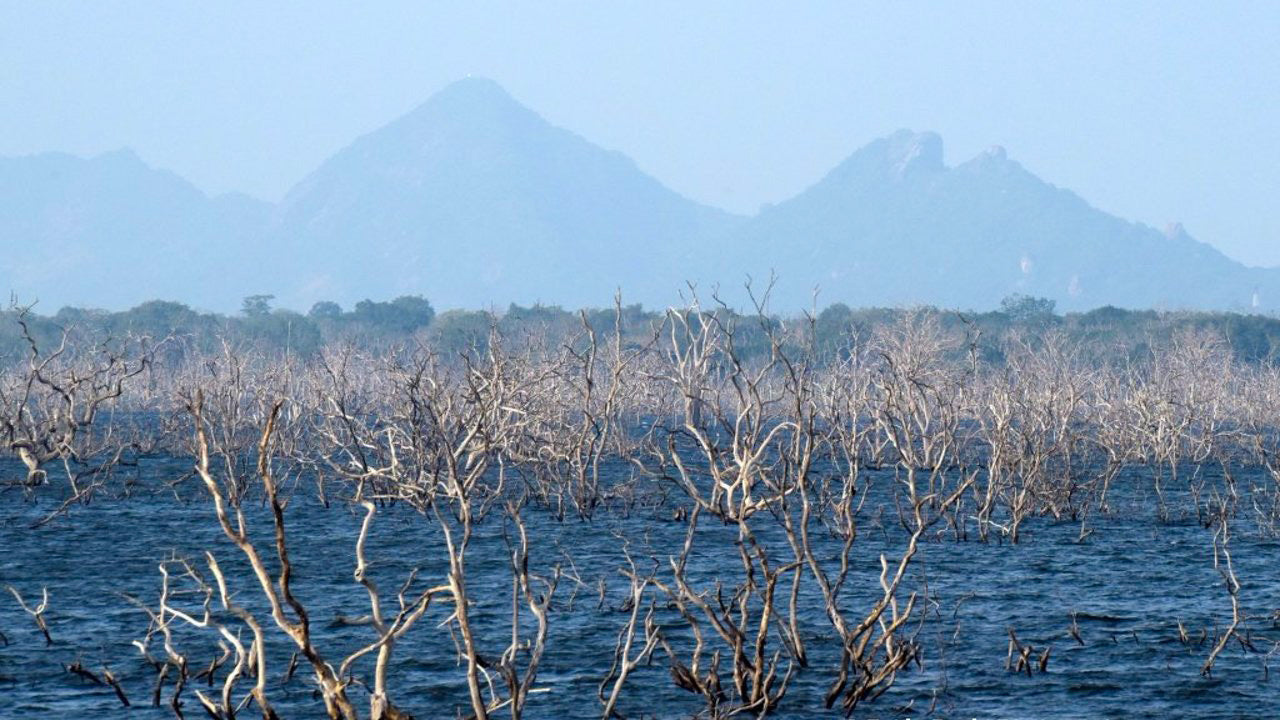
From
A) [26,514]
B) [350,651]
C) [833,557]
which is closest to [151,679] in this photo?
[350,651]

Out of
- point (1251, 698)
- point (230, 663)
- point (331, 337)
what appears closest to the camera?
point (1251, 698)

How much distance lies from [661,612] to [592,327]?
67.9 metres

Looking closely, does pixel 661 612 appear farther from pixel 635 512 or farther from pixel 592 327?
pixel 592 327

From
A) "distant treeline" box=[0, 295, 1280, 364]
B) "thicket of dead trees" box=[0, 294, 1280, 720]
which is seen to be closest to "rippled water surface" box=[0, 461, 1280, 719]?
"thicket of dead trees" box=[0, 294, 1280, 720]

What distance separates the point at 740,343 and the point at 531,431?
196 ft

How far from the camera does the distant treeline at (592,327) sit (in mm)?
88438

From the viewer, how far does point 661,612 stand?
18406mm

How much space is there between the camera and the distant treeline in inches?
3482

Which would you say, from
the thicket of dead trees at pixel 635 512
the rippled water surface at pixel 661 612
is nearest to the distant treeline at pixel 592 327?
the thicket of dead trees at pixel 635 512

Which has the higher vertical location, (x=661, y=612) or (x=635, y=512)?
(x=635, y=512)

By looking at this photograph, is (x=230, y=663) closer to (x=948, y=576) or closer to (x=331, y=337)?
(x=948, y=576)

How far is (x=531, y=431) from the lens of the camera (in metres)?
31.8

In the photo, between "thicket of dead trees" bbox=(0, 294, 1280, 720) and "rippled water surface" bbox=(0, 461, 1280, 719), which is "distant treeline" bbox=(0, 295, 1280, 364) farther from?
"rippled water surface" bbox=(0, 461, 1280, 719)

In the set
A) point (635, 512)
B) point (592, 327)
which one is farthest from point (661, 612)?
point (592, 327)
